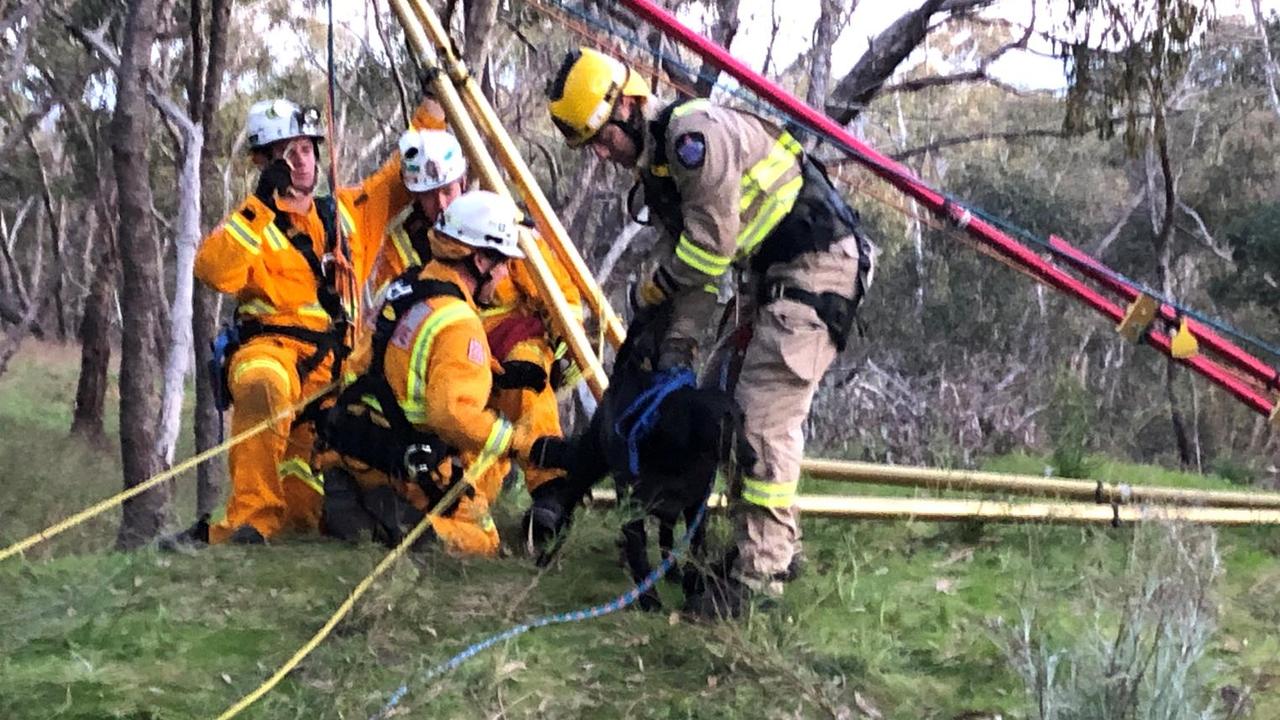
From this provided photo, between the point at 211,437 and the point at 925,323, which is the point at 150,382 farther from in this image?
the point at 925,323

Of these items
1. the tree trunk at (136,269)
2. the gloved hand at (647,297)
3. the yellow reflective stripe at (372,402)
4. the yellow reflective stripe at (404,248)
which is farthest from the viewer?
the tree trunk at (136,269)

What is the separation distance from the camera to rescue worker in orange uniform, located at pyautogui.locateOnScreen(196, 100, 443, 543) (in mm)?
5496

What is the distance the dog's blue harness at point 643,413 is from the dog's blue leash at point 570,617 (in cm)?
31

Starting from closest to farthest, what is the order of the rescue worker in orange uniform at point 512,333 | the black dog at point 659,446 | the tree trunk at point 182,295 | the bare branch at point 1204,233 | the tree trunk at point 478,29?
the black dog at point 659,446 < the rescue worker in orange uniform at point 512,333 < the tree trunk at point 478,29 < the tree trunk at point 182,295 < the bare branch at point 1204,233

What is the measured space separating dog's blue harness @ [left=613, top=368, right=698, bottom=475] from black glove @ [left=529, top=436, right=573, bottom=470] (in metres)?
0.56

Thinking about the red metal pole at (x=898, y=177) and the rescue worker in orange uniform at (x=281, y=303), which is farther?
the red metal pole at (x=898, y=177)

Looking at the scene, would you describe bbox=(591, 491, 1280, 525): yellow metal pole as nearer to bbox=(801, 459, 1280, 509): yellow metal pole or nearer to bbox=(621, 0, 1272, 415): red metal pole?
bbox=(801, 459, 1280, 509): yellow metal pole

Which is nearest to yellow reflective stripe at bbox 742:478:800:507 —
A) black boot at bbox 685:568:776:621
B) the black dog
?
the black dog

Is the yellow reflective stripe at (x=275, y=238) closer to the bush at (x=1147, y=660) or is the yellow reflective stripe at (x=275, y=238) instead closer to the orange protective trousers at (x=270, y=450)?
the orange protective trousers at (x=270, y=450)

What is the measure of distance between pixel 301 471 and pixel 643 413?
2253 millimetres

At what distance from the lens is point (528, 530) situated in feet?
16.8

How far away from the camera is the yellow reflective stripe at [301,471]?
5609 millimetres

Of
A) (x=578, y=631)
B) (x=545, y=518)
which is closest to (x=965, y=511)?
(x=545, y=518)

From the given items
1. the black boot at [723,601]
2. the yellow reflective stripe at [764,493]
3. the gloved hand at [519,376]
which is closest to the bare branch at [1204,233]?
the gloved hand at [519,376]
